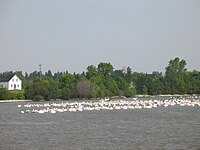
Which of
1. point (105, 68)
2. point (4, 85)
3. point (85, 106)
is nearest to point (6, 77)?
point (4, 85)

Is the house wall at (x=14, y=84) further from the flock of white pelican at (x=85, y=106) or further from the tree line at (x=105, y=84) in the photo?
the flock of white pelican at (x=85, y=106)

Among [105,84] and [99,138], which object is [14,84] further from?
[99,138]

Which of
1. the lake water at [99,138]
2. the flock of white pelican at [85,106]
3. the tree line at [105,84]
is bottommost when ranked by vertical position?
the lake water at [99,138]

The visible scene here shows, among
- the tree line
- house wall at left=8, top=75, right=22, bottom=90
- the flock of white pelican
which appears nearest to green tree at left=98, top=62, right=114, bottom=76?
the tree line

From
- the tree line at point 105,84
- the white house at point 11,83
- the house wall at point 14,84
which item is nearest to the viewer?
the tree line at point 105,84

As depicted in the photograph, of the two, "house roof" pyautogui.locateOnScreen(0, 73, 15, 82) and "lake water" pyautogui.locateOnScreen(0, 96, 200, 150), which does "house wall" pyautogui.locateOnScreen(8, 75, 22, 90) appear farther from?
"lake water" pyautogui.locateOnScreen(0, 96, 200, 150)

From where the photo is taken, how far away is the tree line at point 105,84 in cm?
10317

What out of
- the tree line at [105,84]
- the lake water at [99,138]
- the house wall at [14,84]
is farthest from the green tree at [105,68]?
the lake water at [99,138]

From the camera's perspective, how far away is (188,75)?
16262cm

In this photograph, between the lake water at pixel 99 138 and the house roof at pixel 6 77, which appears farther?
the house roof at pixel 6 77

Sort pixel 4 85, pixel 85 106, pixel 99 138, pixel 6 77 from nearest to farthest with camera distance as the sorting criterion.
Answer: pixel 99 138
pixel 85 106
pixel 4 85
pixel 6 77

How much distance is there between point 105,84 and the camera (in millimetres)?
123500

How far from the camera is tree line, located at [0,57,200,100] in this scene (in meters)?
103

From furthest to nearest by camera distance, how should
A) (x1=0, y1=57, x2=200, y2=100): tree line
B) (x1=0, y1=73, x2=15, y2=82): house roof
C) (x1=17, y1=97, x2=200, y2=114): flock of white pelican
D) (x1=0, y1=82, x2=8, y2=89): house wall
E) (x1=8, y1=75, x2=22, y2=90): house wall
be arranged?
(x1=0, y1=73, x2=15, y2=82): house roof, (x1=8, y1=75, x2=22, y2=90): house wall, (x1=0, y1=82, x2=8, y2=89): house wall, (x1=0, y1=57, x2=200, y2=100): tree line, (x1=17, y1=97, x2=200, y2=114): flock of white pelican
